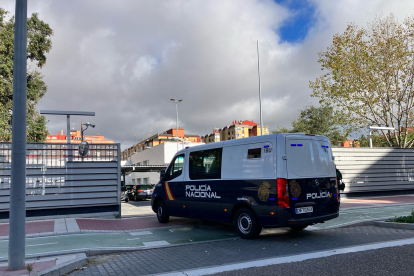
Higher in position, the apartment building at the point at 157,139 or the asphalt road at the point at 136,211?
the apartment building at the point at 157,139

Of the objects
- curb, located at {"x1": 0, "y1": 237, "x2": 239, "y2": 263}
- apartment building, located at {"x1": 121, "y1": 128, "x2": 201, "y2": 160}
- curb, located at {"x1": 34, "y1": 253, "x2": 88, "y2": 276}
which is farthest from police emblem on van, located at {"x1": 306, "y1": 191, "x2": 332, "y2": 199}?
apartment building, located at {"x1": 121, "y1": 128, "x2": 201, "y2": 160}

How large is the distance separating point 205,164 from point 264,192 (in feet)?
7.33

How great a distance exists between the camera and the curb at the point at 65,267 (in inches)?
213

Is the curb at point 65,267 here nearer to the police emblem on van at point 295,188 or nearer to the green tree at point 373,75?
the police emblem on van at point 295,188

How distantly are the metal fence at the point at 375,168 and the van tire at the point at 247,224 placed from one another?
11.5 metres

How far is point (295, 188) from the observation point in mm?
7438

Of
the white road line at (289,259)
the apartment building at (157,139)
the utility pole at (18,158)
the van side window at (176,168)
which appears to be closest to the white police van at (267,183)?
the van side window at (176,168)

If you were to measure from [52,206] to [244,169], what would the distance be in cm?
756

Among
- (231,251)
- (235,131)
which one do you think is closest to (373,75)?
(231,251)

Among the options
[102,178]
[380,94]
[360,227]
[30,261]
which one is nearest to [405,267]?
[360,227]

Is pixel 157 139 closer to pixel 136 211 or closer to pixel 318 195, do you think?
pixel 136 211

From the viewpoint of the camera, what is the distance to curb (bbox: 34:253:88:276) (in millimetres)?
5398

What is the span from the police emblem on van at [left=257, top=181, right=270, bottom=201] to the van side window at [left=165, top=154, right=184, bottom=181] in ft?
10.5

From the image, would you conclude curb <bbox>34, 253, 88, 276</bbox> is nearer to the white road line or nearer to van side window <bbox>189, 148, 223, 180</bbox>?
the white road line
